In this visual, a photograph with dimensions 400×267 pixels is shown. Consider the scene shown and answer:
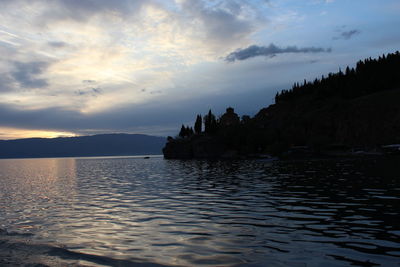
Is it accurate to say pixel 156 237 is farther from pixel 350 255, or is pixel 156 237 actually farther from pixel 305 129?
pixel 305 129

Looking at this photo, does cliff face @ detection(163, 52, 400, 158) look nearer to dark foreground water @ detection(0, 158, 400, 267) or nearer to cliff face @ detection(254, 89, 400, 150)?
cliff face @ detection(254, 89, 400, 150)

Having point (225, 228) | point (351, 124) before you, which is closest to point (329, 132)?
point (351, 124)

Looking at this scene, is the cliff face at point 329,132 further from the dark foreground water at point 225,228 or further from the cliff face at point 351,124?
the dark foreground water at point 225,228

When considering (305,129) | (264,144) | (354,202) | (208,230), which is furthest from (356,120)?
Result: (208,230)

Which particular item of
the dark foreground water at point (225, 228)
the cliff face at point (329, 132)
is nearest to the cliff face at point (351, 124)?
the cliff face at point (329, 132)

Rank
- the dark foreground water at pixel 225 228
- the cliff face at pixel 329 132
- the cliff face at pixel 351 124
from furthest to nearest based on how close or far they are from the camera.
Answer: the cliff face at pixel 351 124
the cliff face at pixel 329 132
the dark foreground water at pixel 225 228

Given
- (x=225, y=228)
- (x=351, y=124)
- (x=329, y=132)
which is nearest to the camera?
(x=225, y=228)

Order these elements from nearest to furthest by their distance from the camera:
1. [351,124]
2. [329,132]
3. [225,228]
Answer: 1. [225,228]
2. [351,124]
3. [329,132]

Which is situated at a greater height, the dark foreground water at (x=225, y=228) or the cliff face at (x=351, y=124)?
the cliff face at (x=351, y=124)

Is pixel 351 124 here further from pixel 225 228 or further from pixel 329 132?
pixel 225 228

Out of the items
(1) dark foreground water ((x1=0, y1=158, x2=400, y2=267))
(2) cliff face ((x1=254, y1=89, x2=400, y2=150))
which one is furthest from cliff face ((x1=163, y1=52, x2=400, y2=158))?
(1) dark foreground water ((x1=0, y1=158, x2=400, y2=267))

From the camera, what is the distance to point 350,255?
42.1 ft

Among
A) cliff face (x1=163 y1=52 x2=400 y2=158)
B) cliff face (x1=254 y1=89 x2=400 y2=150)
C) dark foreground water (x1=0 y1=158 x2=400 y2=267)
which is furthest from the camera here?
cliff face (x1=254 y1=89 x2=400 y2=150)

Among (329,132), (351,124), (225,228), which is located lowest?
(225,228)
